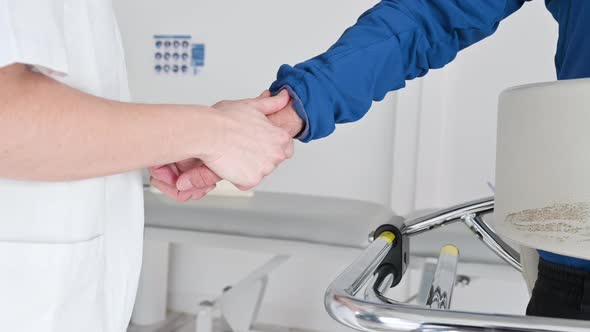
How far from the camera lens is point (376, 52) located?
1010 mm

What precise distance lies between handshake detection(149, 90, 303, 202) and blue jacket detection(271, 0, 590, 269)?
0.15 feet

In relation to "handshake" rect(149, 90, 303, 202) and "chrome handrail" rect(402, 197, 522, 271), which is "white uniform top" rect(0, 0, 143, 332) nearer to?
"handshake" rect(149, 90, 303, 202)

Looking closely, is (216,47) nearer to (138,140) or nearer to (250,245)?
(250,245)

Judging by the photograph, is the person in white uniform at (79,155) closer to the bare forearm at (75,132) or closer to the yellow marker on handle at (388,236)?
the bare forearm at (75,132)

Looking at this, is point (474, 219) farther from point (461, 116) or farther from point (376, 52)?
point (461, 116)

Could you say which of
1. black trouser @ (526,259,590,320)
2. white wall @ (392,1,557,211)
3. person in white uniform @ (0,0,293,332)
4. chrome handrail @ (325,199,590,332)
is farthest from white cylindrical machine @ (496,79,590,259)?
white wall @ (392,1,557,211)

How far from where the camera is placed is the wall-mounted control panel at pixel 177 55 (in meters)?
3.13

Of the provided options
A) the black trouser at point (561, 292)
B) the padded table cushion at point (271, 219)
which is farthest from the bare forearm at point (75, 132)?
the padded table cushion at point (271, 219)

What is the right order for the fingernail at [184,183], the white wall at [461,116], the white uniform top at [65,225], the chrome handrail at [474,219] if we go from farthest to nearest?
the white wall at [461,116], the chrome handrail at [474,219], the fingernail at [184,183], the white uniform top at [65,225]

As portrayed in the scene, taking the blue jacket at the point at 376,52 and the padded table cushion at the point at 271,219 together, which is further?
the padded table cushion at the point at 271,219

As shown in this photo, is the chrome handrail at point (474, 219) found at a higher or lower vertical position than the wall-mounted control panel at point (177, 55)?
lower

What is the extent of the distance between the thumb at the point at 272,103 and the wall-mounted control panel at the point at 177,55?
7.10ft

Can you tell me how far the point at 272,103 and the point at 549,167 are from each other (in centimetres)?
57

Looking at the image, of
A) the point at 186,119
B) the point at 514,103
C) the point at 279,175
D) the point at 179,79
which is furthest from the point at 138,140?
the point at 179,79
